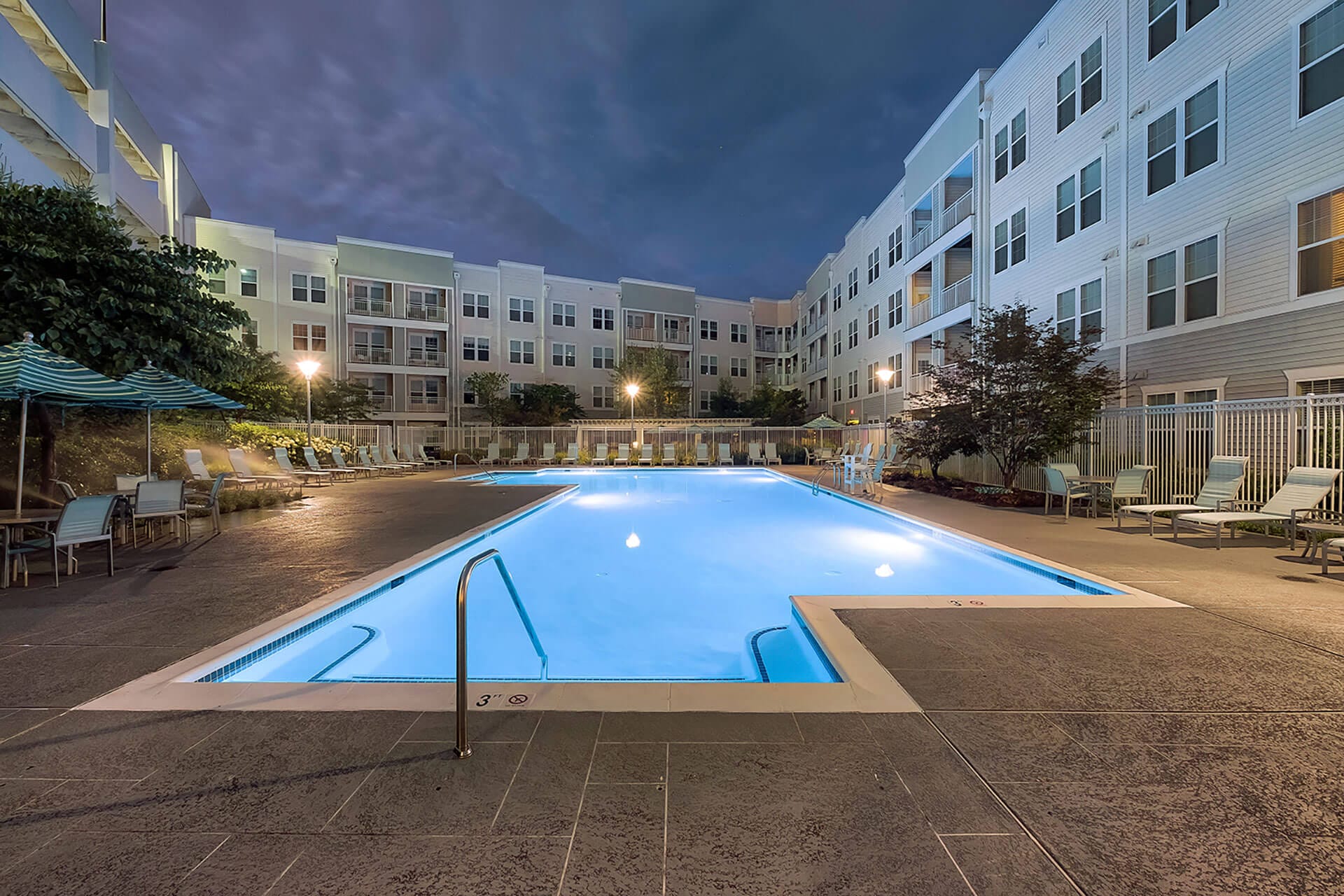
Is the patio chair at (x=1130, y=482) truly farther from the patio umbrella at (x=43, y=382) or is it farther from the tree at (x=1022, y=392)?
the patio umbrella at (x=43, y=382)

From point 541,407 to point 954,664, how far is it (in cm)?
2867

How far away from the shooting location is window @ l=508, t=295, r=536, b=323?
3288 cm

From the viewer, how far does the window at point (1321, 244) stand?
8477mm

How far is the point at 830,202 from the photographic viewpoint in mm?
105125

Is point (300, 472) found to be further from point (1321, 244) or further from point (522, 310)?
point (1321, 244)

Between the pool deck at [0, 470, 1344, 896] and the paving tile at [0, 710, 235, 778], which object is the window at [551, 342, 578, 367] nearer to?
the pool deck at [0, 470, 1344, 896]

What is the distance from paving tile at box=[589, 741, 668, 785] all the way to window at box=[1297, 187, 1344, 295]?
39.0 feet

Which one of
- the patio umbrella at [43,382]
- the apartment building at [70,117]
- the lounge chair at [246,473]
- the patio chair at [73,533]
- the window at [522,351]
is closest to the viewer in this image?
the patio chair at [73,533]

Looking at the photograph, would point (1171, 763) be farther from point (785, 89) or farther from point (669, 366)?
point (785, 89)

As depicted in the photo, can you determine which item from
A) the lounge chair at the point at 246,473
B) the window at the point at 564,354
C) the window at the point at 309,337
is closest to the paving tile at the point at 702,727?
the lounge chair at the point at 246,473

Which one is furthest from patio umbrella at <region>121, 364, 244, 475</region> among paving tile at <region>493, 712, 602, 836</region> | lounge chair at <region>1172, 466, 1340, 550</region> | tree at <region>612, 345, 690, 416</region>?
tree at <region>612, 345, 690, 416</region>

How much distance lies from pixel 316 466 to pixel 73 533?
1248 centimetres

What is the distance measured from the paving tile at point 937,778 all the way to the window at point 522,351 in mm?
32278

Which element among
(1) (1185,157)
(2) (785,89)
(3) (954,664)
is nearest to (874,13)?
(2) (785,89)
